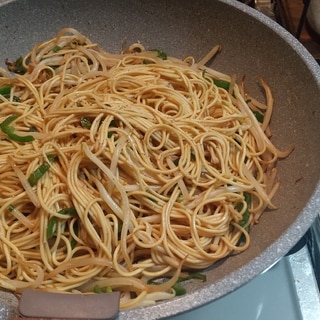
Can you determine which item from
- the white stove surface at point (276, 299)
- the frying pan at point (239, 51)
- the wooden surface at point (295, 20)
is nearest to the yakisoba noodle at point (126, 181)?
the frying pan at point (239, 51)

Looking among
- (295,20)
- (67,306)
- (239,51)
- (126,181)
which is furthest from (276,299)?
(295,20)

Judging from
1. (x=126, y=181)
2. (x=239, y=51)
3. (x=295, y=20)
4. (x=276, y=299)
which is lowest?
(x=276, y=299)

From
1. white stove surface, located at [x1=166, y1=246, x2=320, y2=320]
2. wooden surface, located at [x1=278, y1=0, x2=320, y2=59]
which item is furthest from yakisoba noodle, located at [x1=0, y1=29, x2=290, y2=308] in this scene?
wooden surface, located at [x1=278, y1=0, x2=320, y2=59]

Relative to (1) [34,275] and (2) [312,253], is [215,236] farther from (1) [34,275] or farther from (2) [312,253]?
(1) [34,275]

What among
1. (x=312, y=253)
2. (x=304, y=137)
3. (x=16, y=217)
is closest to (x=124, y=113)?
(x=16, y=217)

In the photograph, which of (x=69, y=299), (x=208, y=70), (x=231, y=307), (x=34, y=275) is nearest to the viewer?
(x=69, y=299)

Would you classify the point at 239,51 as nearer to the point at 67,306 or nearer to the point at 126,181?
the point at 126,181

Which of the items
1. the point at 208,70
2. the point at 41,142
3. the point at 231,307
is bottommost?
the point at 231,307
